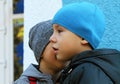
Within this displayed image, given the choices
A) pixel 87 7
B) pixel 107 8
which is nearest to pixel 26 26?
pixel 107 8

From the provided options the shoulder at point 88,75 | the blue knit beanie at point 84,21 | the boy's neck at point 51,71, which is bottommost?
the boy's neck at point 51,71

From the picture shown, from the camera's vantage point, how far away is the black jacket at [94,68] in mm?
1696

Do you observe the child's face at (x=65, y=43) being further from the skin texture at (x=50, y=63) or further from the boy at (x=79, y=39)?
the skin texture at (x=50, y=63)

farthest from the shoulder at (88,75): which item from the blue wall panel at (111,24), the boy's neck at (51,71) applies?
the blue wall panel at (111,24)

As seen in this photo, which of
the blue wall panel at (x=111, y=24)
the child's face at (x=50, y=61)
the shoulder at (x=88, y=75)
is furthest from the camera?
the blue wall panel at (x=111, y=24)

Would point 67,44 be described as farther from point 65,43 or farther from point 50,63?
point 50,63

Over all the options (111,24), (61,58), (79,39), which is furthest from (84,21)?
(111,24)

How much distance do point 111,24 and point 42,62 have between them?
2.89ft

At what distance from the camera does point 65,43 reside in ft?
6.05

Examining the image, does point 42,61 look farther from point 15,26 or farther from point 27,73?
point 15,26

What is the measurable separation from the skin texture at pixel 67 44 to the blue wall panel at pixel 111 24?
964 mm

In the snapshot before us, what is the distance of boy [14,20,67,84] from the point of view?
210 cm

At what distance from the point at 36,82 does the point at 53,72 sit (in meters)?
0.12

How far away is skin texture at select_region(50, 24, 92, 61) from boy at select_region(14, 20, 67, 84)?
19cm
